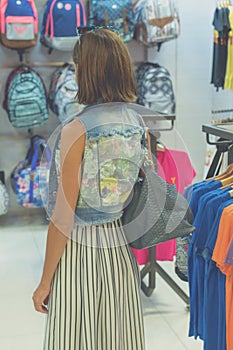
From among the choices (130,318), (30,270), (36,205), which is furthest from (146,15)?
(130,318)

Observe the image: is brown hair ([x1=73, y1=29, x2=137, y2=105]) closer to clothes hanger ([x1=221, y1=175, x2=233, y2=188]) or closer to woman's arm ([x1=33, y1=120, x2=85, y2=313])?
woman's arm ([x1=33, y1=120, x2=85, y2=313])

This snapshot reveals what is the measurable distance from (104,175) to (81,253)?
29 cm

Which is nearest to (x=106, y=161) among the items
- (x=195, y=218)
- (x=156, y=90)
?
(x=195, y=218)

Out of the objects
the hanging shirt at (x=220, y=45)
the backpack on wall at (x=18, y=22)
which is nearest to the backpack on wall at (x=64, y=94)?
the backpack on wall at (x=18, y=22)

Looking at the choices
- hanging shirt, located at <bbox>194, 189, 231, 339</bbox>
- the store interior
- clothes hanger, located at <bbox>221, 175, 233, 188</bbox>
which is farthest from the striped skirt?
the store interior

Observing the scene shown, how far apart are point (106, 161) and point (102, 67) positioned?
0.95ft

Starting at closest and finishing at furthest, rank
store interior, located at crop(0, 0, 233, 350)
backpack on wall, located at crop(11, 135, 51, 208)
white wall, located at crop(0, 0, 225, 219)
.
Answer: store interior, located at crop(0, 0, 233, 350) < backpack on wall, located at crop(11, 135, 51, 208) < white wall, located at crop(0, 0, 225, 219)

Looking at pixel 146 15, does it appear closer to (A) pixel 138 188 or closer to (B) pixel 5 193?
(B) pixel 5 193

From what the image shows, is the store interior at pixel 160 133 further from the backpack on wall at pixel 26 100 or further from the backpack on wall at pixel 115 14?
the backpack on wall at pixel 115 14

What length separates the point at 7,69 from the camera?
468 cm

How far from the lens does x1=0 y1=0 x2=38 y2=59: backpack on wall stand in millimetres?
4156

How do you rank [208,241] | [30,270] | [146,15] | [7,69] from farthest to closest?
1. [7,69]
2. [146,15]
3. [30,270]
4. [208,241]

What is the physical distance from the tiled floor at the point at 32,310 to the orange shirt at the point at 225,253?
3.25 feet

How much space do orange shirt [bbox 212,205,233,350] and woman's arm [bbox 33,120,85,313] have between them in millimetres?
485
